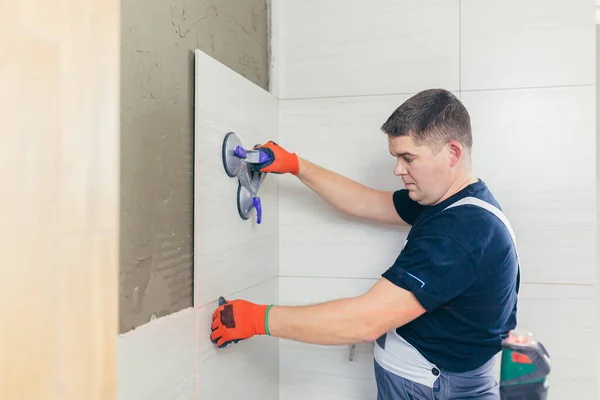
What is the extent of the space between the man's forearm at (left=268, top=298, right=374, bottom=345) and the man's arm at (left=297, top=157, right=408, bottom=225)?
51 cm

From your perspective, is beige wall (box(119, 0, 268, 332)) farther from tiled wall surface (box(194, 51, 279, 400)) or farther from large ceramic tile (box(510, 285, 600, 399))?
large ceramic tile (box(510, 285, 600, 399))

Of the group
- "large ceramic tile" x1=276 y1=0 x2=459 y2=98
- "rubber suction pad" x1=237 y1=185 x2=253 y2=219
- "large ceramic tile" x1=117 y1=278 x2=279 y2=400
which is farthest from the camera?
"large ceramic tile" x1=276 y1=0 x2=459 y2=98

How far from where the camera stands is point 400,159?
1345mm

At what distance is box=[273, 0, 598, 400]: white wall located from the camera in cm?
162

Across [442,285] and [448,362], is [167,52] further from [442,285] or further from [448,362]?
[448,362]

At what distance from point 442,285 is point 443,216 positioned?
166 millimetres

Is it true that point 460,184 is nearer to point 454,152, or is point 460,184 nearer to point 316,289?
point 454,152

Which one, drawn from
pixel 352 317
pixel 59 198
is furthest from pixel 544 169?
pixel 59 198

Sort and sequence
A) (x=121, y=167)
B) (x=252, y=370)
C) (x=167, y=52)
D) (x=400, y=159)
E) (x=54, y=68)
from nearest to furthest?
(x=54, y=68), (x=121, y=167), (x=167, y=52), (x=400, y=159), (x=252, y=370)

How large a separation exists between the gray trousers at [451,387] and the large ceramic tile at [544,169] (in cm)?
46

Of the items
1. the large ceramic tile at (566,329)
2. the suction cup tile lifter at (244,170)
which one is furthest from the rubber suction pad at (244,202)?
the large ceramic tile at (566,329)

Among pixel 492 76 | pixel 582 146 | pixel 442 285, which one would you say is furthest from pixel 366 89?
pixel 442 285

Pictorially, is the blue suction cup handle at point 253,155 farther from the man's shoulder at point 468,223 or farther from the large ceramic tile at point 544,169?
the large ceramic tile at point 544,169

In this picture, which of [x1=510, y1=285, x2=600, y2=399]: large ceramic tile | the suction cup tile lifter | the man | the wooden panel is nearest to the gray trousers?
the man
